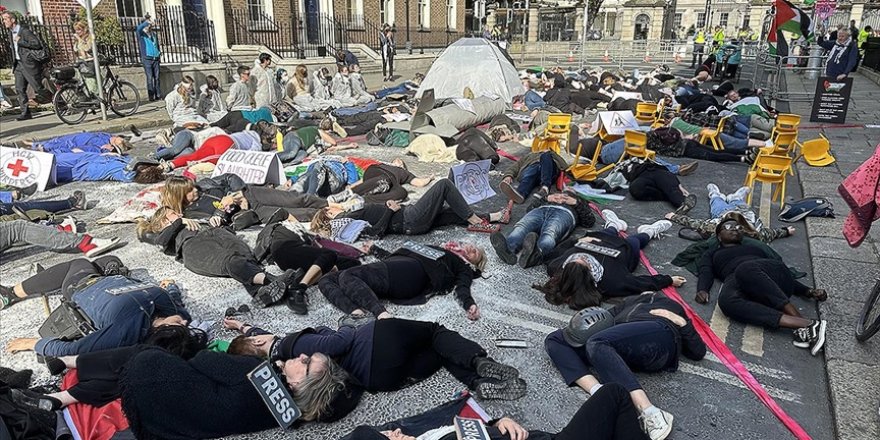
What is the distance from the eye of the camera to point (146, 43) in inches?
553

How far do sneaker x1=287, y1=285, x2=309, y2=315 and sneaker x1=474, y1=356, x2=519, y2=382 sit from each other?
1.70 meters

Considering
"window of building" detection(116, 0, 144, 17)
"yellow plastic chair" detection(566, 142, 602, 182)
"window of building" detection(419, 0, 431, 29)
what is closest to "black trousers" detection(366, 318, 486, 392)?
"yellow plastic chair" detection(566, 142, 602, 182)

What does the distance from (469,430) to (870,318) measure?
3299 mm

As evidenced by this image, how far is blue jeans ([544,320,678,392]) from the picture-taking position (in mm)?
3529

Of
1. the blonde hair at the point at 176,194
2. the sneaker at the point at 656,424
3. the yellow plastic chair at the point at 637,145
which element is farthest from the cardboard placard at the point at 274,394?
the yellow plastic chair at the point at 637,145

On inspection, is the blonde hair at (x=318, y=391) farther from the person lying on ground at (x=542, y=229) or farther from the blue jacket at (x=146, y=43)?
the blue jacket at (x=146, y=43)

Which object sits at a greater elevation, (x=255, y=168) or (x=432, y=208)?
(x=255, y=168)

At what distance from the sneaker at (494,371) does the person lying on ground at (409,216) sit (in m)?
2.79

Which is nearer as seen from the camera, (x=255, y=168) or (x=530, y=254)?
(x=530, y=254)

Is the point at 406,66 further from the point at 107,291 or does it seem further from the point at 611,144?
the point at 107,291

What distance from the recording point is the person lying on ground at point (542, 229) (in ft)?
18.2

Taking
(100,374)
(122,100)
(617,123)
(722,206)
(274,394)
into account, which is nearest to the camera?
(274,394)

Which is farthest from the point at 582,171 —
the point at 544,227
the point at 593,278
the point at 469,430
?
the point at 469,430

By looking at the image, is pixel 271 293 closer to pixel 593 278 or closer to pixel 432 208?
pixel 432 208
